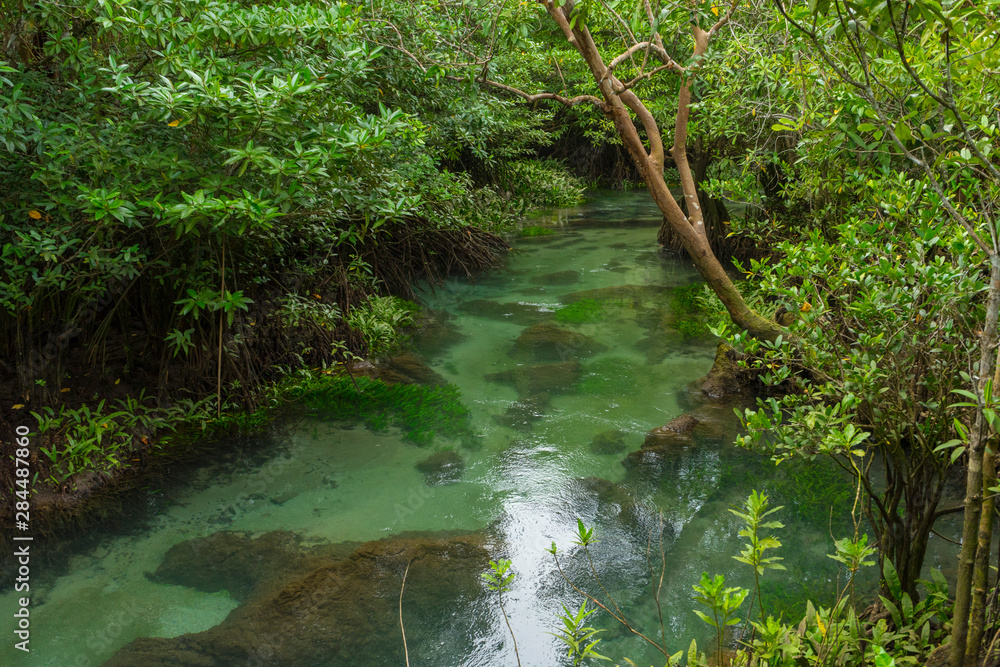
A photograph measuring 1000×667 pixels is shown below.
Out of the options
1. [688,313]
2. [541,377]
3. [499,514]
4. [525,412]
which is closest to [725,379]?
[541,377]

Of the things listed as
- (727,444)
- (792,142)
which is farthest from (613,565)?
(792,142)

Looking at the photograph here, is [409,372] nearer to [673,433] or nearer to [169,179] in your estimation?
[673,433]

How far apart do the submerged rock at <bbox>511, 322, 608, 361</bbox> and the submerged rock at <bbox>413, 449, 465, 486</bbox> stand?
200 centimetres

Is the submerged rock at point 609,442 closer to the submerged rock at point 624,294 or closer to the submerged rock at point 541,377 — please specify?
the submerged rock at point 541,377

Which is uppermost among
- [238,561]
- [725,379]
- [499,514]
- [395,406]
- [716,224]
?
[716,224]

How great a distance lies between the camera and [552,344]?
23.1 ft

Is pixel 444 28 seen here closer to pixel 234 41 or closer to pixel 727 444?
pixel 234 41

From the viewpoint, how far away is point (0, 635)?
3.12 m

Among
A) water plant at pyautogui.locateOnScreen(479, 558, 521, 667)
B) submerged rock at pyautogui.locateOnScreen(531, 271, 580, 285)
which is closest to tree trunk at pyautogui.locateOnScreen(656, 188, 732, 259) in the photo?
submerged rock at pyautogui.locateOnScreen(531, 271, 580, 285)

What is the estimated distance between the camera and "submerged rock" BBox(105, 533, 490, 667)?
303 centimetres

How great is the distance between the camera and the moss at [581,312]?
25.6 feet

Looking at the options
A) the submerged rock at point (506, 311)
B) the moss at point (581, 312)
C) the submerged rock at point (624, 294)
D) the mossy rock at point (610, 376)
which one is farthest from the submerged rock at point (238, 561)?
the submerged rock at point (624, 294)

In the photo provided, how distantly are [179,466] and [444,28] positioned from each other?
3.95 meters

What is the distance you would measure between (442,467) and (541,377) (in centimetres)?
174
